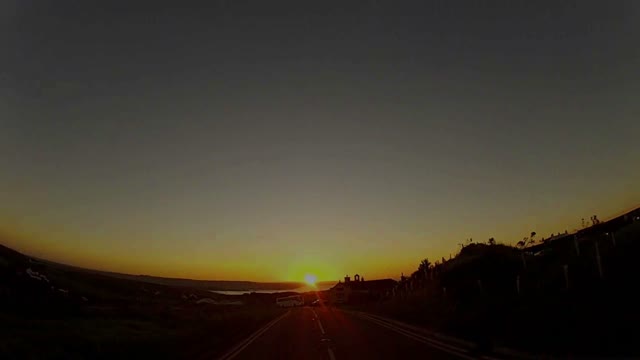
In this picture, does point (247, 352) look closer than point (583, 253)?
Yes

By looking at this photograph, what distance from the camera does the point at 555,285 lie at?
90.4ft

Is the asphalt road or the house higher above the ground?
the house

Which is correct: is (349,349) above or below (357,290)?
below

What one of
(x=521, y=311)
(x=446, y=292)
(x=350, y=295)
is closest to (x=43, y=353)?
(x=521, y=311)

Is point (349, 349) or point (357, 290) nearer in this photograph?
point (349, 349)

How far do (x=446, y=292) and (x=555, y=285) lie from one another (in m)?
19.5

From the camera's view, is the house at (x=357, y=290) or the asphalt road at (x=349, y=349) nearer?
the asphalt road at (x=349, y=349)

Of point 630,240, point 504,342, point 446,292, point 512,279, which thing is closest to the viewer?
point 504,342

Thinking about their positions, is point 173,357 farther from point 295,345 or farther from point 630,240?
point 630,240

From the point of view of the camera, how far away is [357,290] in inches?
5325

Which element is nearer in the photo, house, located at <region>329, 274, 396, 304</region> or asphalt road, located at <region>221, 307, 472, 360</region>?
asphalt road, located at <region>221, 307, 472, 360</region>

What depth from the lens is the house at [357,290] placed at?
12306cm

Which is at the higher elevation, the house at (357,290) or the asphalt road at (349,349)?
the house at (357,290)

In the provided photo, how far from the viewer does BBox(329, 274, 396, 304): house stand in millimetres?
123062
